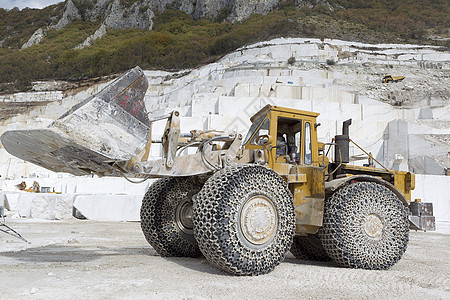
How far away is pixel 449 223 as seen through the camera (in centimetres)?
1422

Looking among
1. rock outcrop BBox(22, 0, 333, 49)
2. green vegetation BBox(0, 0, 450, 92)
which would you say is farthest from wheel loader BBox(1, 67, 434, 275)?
rock outcrop BBox(22, 0, 333, 49)

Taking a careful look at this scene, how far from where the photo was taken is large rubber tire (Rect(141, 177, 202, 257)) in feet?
20.8

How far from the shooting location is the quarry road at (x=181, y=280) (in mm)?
3902

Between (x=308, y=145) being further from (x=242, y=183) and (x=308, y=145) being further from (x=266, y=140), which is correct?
(x=242, y=183)

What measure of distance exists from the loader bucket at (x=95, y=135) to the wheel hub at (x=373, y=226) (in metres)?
3.38

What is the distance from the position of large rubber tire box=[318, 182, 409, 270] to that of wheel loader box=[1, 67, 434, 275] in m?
0.01

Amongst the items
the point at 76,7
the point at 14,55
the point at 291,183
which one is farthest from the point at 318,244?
the point at 76,7

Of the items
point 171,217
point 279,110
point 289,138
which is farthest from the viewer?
point 171,217

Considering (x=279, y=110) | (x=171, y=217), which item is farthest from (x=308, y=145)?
(x=171, y=217)

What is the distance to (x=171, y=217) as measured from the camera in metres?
6.46

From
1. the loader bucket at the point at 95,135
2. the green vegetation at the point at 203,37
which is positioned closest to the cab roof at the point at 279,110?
the loader bucket at the point at 95,135

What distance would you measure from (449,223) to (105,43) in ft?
208

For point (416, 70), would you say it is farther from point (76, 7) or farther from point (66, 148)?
point (76, 7)

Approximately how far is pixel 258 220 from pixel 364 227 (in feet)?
6.00
